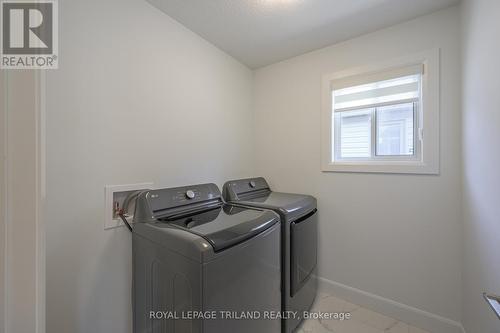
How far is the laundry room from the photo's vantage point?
882 millimetres

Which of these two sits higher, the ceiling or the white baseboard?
the ceiling

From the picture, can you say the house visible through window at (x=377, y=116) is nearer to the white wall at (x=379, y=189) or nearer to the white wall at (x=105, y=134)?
the white wall at (x=379, y=189)

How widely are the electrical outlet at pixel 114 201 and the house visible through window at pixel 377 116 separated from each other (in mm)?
1674

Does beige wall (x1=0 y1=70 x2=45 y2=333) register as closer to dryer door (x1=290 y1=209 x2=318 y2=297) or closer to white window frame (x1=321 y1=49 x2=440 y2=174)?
dryer door (x1=290 y1=209 x2=318 y2=297)

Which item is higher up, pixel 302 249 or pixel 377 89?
pixel 377 89

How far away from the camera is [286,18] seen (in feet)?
5.14

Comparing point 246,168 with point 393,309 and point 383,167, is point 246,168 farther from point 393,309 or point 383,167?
point 393,309

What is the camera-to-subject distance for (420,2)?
138 centimetres

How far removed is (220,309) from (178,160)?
40.6 inches

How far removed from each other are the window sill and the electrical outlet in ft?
5.15

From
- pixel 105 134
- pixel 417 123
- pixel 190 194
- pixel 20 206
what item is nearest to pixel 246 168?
pixel 190 194

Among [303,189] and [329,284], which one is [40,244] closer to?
[303,189]

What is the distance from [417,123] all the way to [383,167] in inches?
15.9

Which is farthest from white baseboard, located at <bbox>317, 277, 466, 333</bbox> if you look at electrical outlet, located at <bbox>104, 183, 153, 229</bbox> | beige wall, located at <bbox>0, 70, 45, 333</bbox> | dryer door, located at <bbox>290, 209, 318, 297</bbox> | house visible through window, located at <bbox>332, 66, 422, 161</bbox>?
beige wall, located at <bbox>0, 70, 45, 333</bbox>
